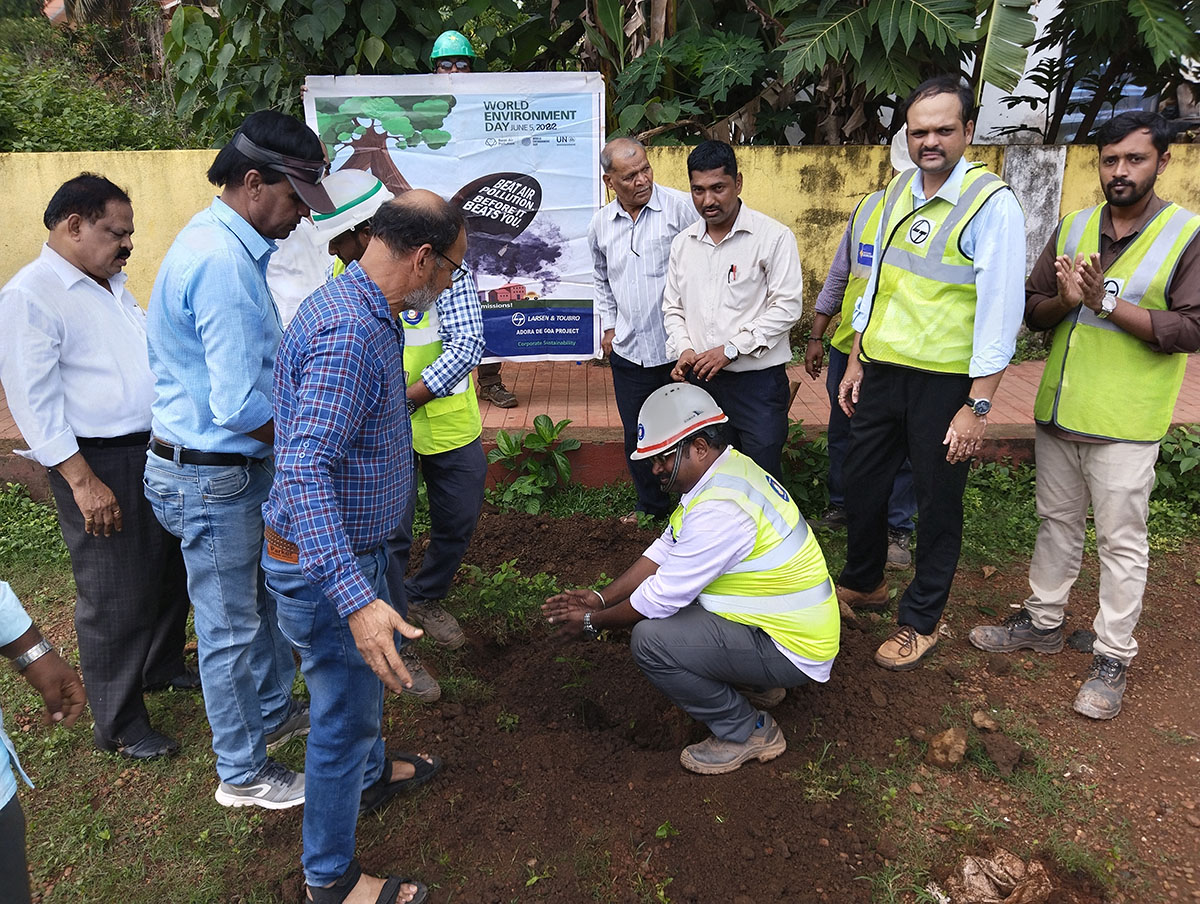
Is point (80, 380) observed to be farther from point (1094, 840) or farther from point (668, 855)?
point (1094, 840)

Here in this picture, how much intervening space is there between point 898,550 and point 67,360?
391 centimetres

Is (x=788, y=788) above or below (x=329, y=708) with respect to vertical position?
below

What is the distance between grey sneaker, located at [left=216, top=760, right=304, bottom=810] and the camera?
2.98 meters

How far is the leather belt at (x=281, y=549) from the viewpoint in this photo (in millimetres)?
2281

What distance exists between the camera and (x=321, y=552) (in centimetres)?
208

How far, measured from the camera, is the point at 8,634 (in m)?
1.82

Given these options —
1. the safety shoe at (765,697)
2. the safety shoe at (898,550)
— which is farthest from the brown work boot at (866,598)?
the safety shoe at (765,697)

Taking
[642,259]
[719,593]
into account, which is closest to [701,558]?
[719,593]

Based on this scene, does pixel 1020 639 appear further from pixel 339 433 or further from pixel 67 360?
pixel 67 360

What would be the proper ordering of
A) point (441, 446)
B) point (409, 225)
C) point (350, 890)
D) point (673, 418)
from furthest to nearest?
point (441, 446), point (673, 418), point (350, 890), point (409, 225)

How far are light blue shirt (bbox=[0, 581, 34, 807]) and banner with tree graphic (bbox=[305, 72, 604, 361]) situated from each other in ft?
13.8

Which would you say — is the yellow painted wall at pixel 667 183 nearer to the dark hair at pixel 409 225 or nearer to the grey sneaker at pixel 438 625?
the grey sneaker at pixel 438 625

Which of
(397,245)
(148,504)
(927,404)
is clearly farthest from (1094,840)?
(148,504)

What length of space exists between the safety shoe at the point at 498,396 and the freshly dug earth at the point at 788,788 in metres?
2.47
